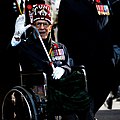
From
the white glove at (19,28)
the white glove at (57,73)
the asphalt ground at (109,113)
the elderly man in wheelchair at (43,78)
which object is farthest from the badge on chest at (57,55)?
the asphalt ground at (109,113)

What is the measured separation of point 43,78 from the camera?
555cm

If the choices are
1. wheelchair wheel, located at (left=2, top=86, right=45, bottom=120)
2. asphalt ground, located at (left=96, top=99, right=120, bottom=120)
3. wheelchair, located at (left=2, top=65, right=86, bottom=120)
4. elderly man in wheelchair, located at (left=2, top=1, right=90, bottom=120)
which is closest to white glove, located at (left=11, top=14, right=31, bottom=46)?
elderly man in wheelchair, located at (left=2, top=1, right=90, bottom=120)

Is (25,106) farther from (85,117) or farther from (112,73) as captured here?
(112,73)

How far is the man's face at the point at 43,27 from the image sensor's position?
570 centimetres

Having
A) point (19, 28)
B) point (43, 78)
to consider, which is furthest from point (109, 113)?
point (19, 28)

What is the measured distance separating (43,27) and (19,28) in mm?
246

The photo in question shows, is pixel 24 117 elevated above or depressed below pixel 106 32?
below

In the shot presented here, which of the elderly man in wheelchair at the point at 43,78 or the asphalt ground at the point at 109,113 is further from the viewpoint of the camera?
the asphalt ground at the point at 109,113

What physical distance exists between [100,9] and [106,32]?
0.25 metres

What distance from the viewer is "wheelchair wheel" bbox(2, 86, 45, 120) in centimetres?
546

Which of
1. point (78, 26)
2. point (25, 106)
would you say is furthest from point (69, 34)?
point (25, 106)

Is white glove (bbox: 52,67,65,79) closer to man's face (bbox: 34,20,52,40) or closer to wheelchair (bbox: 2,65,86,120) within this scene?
wheelchair (bbox: 2,65,86,120)

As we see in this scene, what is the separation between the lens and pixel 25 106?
5598mm

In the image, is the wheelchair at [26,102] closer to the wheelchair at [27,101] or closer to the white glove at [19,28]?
the wheelchair at [27,101]
